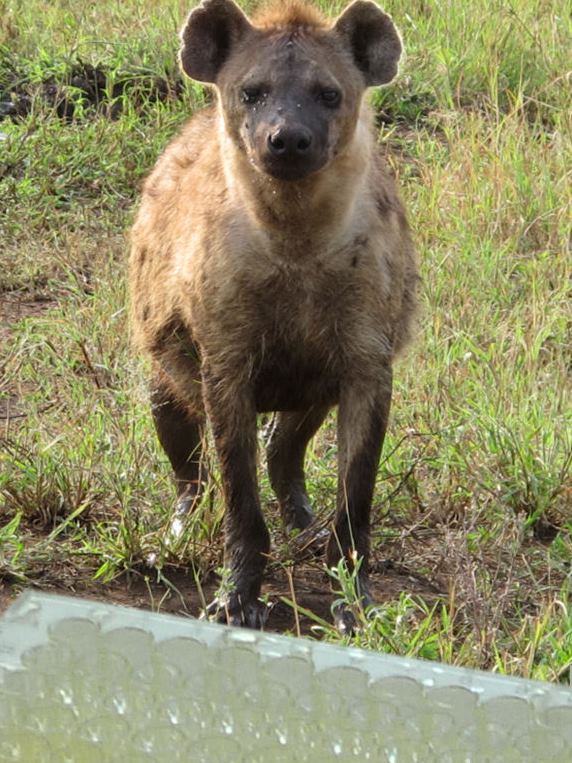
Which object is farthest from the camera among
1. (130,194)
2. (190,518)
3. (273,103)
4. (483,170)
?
(130,194)

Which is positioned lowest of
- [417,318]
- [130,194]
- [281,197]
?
[130,194]

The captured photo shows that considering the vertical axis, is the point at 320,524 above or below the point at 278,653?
below

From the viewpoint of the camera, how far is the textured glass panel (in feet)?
5.38

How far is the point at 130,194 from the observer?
6309 millimetres

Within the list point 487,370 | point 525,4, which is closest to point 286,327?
point 487,370

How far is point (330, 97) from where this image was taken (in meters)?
3.65

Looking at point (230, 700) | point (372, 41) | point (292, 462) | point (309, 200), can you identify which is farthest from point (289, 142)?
point (230, 700)

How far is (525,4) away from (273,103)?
12.7 ft

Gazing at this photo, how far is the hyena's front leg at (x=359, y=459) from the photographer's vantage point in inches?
146

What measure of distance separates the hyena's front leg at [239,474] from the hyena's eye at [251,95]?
61 centimetres

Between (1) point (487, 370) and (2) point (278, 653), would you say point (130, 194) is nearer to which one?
(1) point (487, 370)

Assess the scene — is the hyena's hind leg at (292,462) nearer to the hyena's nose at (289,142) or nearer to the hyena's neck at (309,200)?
the hyena's neck at (309,200)

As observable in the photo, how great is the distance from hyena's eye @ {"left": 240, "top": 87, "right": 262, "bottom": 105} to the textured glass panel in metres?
2.04

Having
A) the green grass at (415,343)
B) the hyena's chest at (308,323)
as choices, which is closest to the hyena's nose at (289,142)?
the hyena's chest at (308,323)
